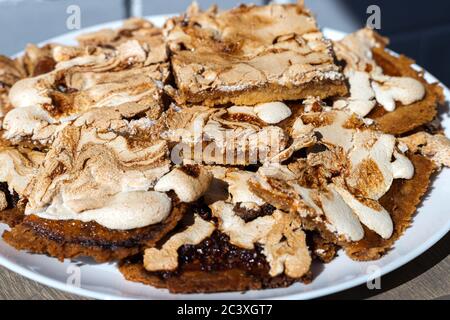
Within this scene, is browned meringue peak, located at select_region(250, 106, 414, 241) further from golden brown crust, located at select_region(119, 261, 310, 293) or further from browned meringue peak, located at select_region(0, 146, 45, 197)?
browned meringue peak, located at select_region(0, 146, 45, 197)

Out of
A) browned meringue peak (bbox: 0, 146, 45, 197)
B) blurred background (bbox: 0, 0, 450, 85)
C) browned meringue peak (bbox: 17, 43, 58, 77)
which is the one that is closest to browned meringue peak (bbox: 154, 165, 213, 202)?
browned meringue peak (bbox: 0, 146, 45, 197)

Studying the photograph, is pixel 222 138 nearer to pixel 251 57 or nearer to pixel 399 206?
pixel 251 57
